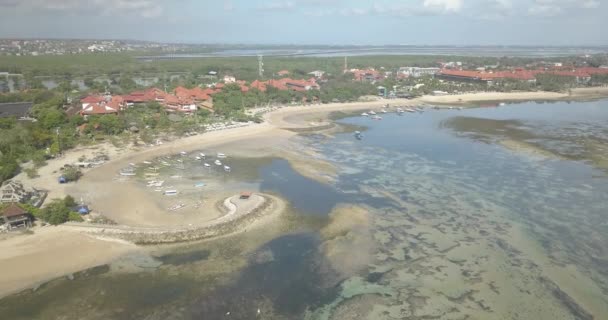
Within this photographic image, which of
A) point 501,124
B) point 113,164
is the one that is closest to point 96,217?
point 113,164

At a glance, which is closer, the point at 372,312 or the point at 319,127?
the point at 372,312

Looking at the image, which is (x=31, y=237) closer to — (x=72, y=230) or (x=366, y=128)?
(x=72, y=230)

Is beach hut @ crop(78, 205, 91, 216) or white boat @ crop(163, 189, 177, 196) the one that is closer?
beach hut @ crop(78, 205, 91, 216)

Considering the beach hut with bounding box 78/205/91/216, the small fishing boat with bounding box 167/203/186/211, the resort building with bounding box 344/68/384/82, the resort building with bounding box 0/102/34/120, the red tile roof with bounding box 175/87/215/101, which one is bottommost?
the small fishing boat with bounding box 167/203/186/211

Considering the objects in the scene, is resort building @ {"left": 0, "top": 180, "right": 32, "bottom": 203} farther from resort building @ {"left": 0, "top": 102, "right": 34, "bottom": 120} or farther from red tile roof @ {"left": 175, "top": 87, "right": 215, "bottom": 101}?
red tile roof @ {"left": 175, "top": 87, "right": 215, "bottom": 101}

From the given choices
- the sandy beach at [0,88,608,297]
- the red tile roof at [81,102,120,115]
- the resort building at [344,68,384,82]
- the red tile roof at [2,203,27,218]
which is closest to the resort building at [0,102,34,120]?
the red tile roof at [81,102,120,115]

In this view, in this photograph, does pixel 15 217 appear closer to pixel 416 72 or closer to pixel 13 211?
pixel 13 211

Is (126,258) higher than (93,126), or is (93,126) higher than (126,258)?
(93,126)
